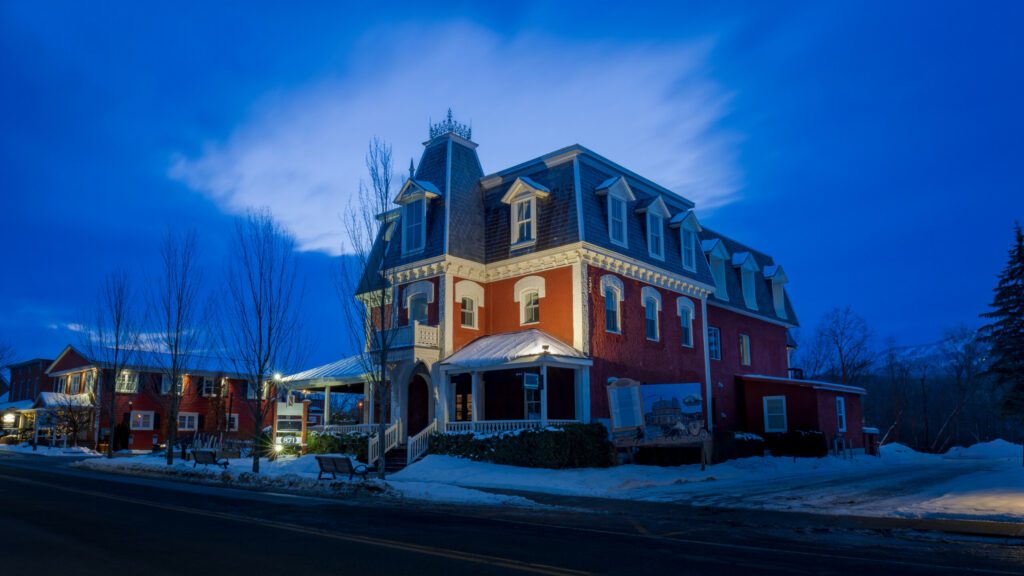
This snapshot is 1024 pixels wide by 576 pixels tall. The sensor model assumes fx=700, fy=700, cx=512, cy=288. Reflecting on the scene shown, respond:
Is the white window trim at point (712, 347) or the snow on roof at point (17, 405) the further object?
the snow on roof at point (17, 405)

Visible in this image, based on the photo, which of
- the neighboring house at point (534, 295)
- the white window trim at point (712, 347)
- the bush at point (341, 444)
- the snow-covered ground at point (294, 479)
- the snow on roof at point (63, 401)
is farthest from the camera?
the snow on roof at point (63, 401)

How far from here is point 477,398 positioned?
24.7 m

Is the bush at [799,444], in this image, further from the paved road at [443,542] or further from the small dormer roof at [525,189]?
the paved road at [443,542]

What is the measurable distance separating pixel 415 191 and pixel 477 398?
326 inches

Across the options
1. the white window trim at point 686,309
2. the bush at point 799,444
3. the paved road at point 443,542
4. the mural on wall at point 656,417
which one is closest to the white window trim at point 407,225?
the mural on wall at point 656,417

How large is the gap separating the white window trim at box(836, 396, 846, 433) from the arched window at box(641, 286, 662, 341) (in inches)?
454

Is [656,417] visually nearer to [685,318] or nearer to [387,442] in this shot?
[685,318]

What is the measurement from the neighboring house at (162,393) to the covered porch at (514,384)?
2924 centimetres

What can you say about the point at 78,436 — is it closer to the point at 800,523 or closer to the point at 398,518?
the point at 398,518

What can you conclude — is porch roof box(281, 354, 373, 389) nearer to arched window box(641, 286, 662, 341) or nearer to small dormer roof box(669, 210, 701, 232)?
arched window box(641, 286, 662, 341)

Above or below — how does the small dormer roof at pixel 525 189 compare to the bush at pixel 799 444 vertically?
above

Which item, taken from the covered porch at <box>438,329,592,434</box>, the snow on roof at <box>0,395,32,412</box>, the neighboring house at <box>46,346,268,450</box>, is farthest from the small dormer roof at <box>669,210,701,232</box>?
the snow on roof at <box>0,395,32,412</box>

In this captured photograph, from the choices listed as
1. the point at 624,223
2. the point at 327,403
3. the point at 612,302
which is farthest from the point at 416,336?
the point at 624,223

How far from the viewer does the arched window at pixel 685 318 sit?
29.8 metres
